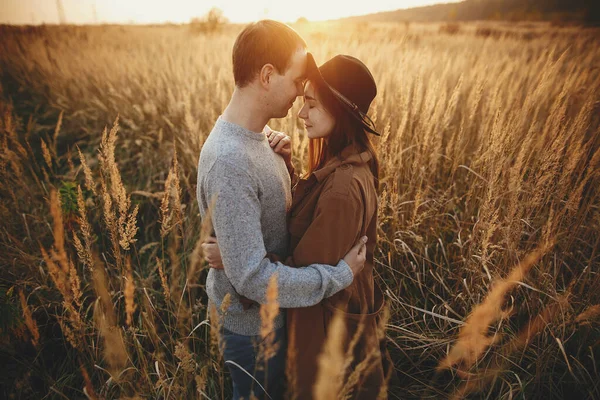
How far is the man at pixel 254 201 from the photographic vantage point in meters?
1.08

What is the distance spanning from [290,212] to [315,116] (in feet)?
1.45

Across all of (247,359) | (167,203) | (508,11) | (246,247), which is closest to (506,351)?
(247,359)

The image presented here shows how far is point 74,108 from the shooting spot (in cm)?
505

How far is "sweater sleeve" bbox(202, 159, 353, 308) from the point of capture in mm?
1068

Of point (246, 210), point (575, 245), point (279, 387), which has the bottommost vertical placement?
point (279, 387)

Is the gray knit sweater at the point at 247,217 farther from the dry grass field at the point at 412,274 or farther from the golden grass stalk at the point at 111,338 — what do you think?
the golden grass stalk at the point at 111,338

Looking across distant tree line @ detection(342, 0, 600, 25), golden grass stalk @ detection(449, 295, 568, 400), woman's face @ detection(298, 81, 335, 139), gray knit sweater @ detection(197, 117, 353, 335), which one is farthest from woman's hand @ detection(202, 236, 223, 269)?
distant tree line @ detection(342, 0, 600, 25)

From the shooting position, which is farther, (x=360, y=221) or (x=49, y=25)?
(x=49, y=25)

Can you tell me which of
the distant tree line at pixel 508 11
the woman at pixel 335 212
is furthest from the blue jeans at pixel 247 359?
the distant tree line at pixel 508 11

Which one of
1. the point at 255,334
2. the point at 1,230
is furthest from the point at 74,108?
the point at 255,334

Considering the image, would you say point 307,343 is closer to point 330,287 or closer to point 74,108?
point 330,287

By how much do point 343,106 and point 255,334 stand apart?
1.06 metres

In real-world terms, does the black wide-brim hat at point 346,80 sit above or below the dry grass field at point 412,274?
above

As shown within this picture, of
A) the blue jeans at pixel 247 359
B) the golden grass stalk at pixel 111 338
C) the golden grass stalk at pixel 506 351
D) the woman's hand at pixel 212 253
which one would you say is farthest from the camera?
the golden grass stalk at pixel 506 351
